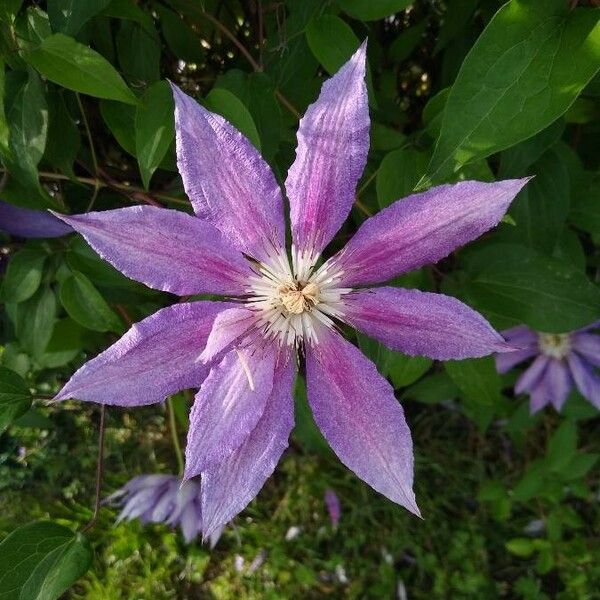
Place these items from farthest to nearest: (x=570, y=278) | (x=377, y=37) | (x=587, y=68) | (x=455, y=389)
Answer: (x=455, y=389) → (x=377, y=37) → (x=570, y=278) → (x=587, y=68)

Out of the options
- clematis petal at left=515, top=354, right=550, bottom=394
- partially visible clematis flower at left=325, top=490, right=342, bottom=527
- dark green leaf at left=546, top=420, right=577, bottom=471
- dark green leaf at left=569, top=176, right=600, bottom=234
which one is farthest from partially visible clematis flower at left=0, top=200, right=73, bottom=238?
partially visible clematis flower at left=325, top=490, right=342, bottom=527

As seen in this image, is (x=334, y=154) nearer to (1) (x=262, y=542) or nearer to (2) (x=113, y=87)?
(2) (x=113, y=87)

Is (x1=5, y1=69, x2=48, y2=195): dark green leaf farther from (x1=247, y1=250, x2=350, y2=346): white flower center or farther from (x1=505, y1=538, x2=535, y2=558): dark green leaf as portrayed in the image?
(x1=505, y1=538, x2=535, y2=558): dark green leaf

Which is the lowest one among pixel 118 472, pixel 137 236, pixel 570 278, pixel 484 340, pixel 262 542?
pixel 262 542

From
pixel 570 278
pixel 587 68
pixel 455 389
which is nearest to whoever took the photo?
pixel 587 68

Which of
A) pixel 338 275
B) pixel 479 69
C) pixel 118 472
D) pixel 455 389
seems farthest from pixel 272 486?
pixel 479 69

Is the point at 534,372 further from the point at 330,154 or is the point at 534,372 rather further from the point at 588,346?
the point at 330,154

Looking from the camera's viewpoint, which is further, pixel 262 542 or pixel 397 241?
pixel 262 542
